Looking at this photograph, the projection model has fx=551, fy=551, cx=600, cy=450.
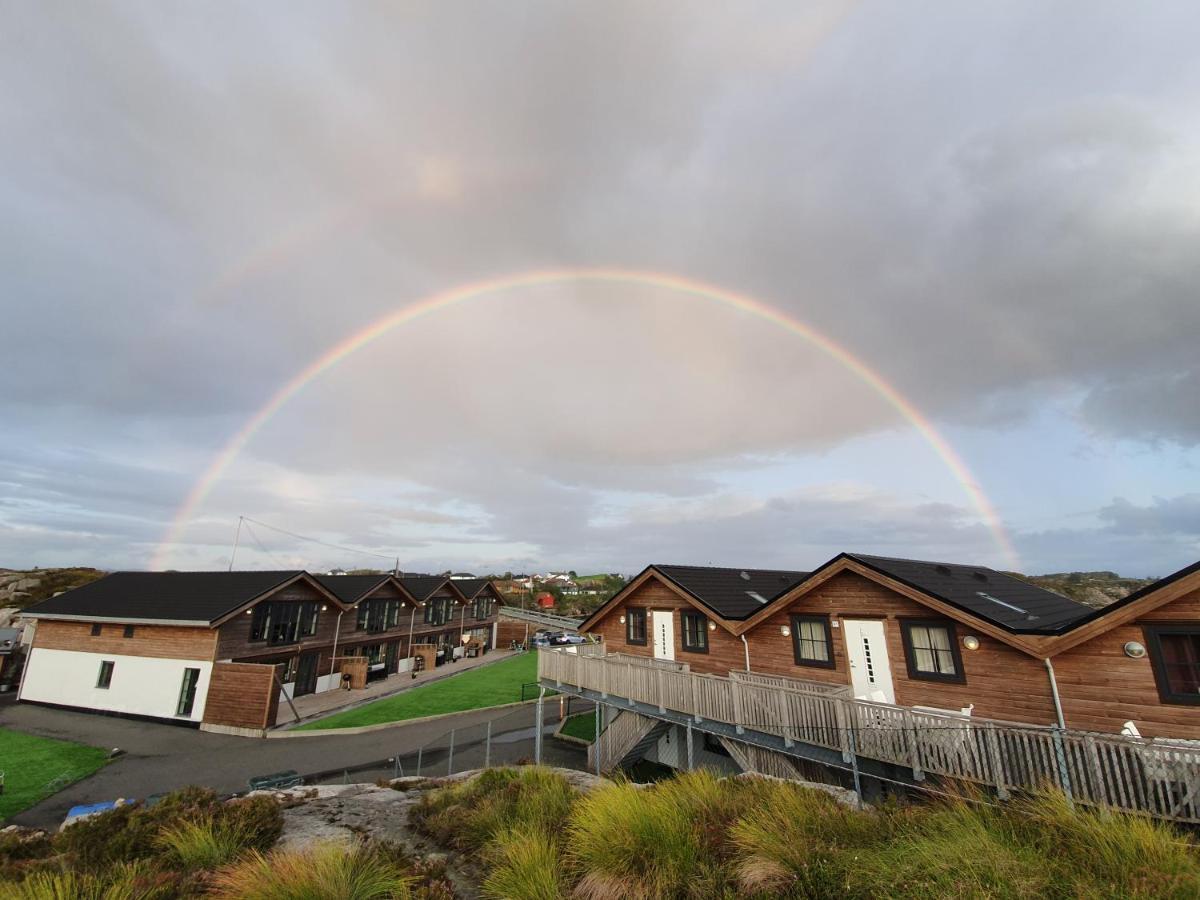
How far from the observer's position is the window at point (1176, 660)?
11.7m

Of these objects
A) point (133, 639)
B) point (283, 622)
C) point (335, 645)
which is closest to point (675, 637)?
point (283, 622)

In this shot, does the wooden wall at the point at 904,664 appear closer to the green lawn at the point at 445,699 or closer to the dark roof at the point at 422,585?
the green lawn at the point at 445,699

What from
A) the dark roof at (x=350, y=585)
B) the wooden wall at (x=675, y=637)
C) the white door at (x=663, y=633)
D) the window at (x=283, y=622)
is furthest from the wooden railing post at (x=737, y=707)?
the dark roof at (x=350, y=585)

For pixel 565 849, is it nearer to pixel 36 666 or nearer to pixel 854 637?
pixel 854 637

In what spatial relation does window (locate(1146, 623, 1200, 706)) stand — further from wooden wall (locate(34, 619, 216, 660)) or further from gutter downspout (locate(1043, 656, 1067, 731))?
wooden wall (locate(34, 619, 216, 660))

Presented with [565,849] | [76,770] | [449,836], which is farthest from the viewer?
[76,770]

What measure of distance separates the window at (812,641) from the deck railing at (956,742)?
4.31 ft

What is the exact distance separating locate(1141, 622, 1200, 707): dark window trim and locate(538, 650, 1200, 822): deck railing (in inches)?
107

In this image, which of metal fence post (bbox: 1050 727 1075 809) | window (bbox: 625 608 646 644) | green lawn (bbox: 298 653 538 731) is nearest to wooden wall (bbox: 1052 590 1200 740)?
metal fence post (bbox: 1050 727 1075 809)

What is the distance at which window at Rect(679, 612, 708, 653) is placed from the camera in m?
22.5

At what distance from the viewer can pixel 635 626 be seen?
26.0 m

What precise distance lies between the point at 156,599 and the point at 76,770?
13828mm

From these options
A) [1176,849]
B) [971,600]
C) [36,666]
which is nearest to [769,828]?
[1176,849]

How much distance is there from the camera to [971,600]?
1586 centimetres
